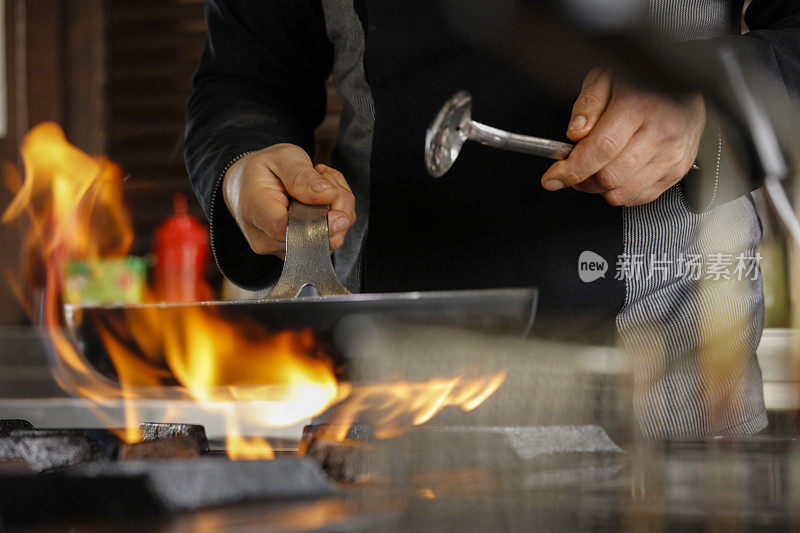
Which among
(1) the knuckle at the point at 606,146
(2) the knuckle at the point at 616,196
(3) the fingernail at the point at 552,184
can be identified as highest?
(1) the knuckle at the point at 606,146

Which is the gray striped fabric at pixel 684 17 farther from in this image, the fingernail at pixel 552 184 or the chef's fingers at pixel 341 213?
the chef's fingers at pixel 341 213

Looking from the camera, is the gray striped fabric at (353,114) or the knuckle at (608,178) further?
the gray striped fabric at (353,114)

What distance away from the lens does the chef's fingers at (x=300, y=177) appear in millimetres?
696

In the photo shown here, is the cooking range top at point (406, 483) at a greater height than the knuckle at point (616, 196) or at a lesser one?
lesser

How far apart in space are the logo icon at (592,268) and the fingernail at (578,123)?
0.22m

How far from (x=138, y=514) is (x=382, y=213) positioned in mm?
592

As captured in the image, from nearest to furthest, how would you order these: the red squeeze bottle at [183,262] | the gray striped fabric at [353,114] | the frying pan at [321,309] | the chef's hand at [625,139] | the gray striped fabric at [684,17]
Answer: the frying pan at [321,309]
the chef's hand at [625,139]
the gray striped fabric at [684,17]
the gray striped fabric at [353,114]
the red squeeze bottle at [183,262]

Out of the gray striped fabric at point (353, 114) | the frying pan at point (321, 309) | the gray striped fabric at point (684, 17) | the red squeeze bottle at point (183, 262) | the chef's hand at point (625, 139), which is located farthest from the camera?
the red squeeze bottle at point (183, 262)

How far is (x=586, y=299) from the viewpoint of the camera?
826mm

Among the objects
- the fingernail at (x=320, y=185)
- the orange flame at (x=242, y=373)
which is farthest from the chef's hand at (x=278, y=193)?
the orange flame at (x=242, y=373)

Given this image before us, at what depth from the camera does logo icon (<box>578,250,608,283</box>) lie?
2.72 ft

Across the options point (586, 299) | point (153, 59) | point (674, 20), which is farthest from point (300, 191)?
point (153, 59)

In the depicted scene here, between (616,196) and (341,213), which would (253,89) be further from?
(616,196)

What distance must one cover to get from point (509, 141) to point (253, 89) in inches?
20.1
